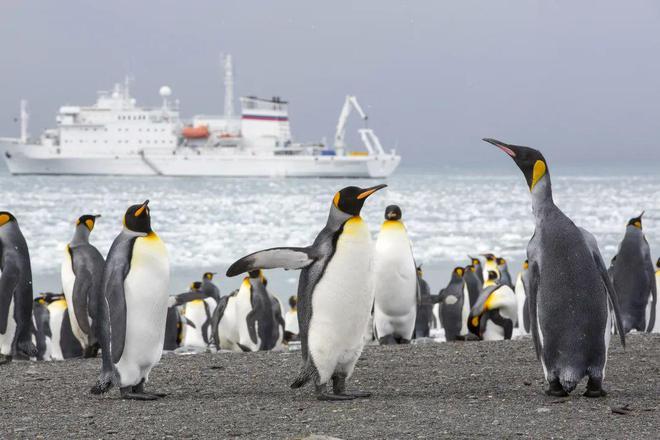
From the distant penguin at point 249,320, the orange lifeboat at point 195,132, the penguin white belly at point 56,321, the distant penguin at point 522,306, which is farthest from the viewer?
the orange lifeboat at point 195,132

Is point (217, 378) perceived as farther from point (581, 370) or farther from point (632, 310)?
point (632, 310)

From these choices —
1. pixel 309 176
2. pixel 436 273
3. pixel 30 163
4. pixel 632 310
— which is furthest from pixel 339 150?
pixel 632 310

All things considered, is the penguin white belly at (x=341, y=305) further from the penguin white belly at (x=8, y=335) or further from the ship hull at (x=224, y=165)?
the ship hull at (x=224, y=165)

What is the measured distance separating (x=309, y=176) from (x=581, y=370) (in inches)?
2018

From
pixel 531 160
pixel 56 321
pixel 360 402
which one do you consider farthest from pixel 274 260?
pixel 56 321

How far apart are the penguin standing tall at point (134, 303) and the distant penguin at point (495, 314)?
2594mm

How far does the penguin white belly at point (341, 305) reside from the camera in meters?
3.40

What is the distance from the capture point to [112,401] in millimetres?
3465

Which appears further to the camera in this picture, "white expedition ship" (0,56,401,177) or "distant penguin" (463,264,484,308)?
"white expedition ship" (0,56,401,177)

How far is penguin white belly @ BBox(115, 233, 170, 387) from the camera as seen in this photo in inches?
139

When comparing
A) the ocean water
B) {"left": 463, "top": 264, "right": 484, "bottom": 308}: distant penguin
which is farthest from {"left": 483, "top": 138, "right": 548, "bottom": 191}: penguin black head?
the ocean water

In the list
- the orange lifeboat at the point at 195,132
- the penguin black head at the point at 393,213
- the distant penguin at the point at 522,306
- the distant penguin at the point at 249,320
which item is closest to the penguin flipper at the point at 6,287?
the distant penguin at the point at 249,320

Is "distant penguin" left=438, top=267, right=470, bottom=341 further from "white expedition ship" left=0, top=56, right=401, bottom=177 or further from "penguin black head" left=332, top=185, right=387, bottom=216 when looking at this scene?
"white expedition ship" left=0, top=56, right=401, bottom=177

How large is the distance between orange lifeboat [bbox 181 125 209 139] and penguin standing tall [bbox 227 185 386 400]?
51.8 metres
